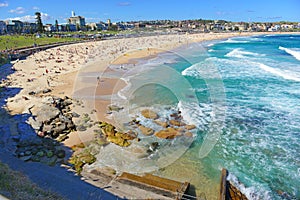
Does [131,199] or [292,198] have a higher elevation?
[131,199]

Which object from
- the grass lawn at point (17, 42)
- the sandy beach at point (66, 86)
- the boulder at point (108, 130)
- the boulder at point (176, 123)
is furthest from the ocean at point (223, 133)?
the grass lawn at point (17, 42)

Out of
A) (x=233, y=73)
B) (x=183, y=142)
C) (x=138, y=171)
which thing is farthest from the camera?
(x=233, y=73)

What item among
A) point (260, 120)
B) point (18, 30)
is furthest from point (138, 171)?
point (18, 30)

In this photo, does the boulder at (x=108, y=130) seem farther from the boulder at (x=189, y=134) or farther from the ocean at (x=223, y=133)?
the boulder at (x=189, y=134)

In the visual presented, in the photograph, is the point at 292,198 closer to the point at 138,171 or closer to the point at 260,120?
the point at 138,171

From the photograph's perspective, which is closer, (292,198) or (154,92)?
(292,198)
